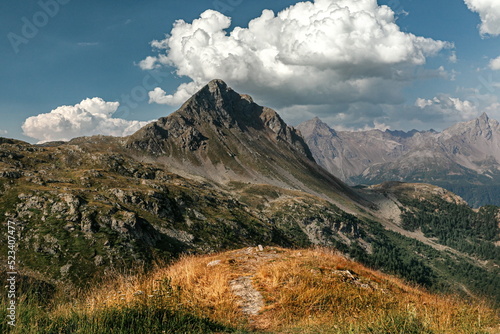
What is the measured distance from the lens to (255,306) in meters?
10.7

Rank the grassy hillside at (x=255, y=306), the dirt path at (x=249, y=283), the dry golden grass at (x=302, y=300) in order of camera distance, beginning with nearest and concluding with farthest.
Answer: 1. the grassy hillside at (x=255, y=306)
2. the dry golden grass at (x=302, y=300)
3. the dirt path at (x=249, y=283)

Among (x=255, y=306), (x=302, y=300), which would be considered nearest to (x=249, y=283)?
(x=255, y=306)

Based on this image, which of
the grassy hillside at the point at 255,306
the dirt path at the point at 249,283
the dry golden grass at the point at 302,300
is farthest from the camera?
the dirt path at the point at 249,283

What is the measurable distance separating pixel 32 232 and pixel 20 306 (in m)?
58.8

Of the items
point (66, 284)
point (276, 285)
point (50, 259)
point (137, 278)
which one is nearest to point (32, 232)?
point (50, 259)

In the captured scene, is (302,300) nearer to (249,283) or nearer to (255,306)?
(255,306)

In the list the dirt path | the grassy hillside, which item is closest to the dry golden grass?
the grassy hillside

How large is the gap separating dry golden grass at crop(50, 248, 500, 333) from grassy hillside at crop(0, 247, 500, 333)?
1.4 inches

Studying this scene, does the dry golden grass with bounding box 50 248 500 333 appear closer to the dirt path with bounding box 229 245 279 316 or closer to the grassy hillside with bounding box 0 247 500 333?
the grassy hillside with bounding box 0 247 500 333

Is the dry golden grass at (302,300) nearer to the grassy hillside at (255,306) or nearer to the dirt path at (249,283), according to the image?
the grassy hillside at (255,306)

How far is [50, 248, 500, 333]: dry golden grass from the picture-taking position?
8.27m

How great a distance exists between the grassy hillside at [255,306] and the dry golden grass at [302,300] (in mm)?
35

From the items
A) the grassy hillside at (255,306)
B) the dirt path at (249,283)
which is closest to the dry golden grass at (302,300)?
the grassy hillside at (255,306)

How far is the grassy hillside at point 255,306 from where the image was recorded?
7.50m
